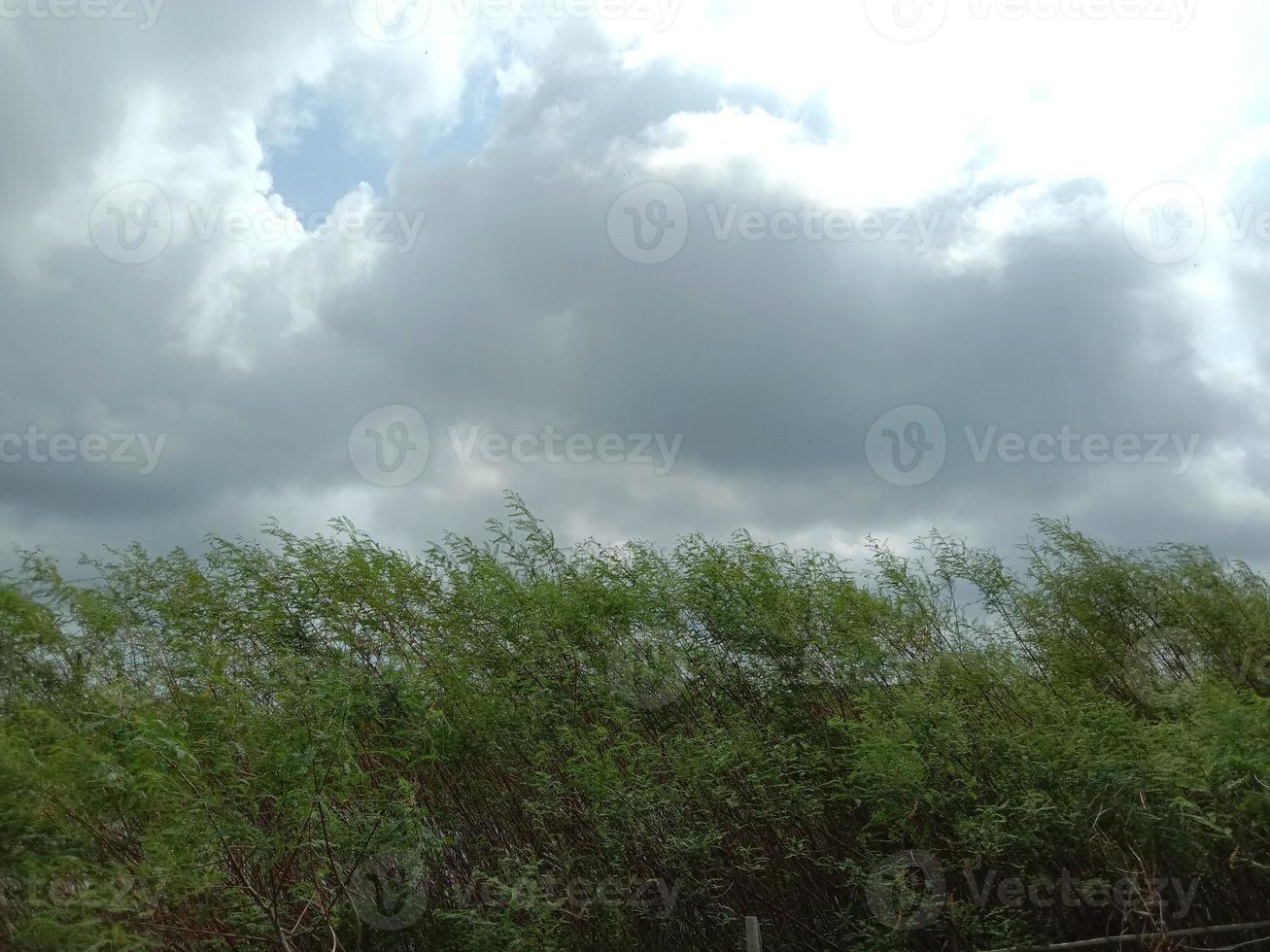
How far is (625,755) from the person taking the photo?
7.64 metres

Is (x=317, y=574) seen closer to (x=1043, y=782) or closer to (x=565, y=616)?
(x=565, y=616)

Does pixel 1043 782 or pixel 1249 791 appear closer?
pixel 1249 791

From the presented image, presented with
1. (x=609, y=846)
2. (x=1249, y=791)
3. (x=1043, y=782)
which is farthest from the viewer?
(x=609, y=846)

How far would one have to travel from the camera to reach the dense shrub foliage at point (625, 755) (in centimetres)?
607

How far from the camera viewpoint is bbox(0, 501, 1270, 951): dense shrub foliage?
19.9ft

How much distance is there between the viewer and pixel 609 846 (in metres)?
7.09

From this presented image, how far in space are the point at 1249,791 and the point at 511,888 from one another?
13.4ft

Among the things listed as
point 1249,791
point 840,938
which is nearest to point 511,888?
point 840,938

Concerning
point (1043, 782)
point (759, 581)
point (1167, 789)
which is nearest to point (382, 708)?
point (759, 581)

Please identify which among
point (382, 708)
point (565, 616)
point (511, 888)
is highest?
point (565, 616)

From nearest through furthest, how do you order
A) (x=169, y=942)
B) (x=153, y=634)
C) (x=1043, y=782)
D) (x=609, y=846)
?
1. (x=169, y=942)
2. (x=1043, y=782)
3. (x=609, y=846)
4. (x=153, y=634)

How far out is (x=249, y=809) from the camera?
6312mm

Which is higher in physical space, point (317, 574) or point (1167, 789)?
point (317, 574)

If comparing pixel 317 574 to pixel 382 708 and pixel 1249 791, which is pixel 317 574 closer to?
pixel 382 708
